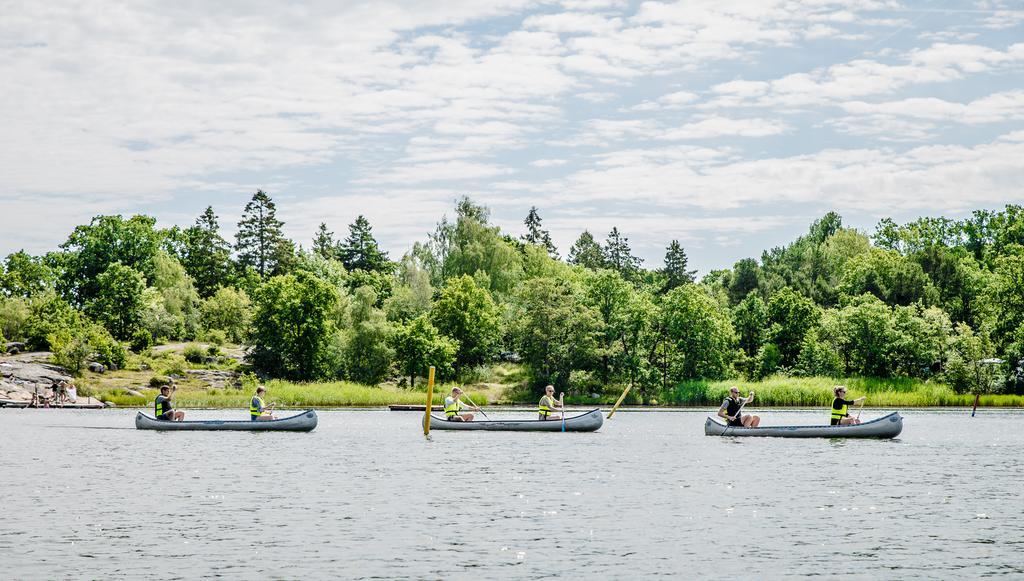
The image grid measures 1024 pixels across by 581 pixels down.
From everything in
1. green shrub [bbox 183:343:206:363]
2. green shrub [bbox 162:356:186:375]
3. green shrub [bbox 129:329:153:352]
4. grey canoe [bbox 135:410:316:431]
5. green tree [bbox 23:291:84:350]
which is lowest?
grey canoe [bbox 135:410:316:431]

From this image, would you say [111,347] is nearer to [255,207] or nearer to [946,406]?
[255,207]

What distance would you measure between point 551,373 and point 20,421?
4431 centimetres

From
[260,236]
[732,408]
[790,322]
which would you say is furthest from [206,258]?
[732,408]

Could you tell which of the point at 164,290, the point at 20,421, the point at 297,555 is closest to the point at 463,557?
the point at 297,555

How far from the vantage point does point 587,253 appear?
504 feet

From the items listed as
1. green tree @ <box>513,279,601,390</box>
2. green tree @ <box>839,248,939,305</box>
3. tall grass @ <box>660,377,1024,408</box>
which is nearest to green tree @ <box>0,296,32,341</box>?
green tree @ <box>513,279,601,390</box>

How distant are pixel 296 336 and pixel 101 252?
3836 cm

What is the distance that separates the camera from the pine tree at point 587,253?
15112cm

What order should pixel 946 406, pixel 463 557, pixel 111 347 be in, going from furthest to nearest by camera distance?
pixel 111 347 < pixel 946 406 < pixel 463 557

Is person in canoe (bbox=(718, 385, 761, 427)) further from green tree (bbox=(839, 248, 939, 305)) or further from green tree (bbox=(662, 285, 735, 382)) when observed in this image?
A: green tree (bbox=(839, 248, 939, 305))

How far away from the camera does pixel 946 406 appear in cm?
7038

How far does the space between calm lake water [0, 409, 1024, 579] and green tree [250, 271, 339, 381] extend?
158ft

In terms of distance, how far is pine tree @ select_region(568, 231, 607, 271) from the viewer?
15112 cm

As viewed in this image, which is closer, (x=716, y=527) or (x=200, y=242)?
(x=716, y=527)
